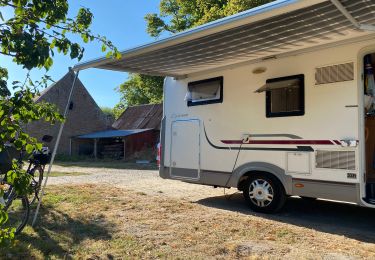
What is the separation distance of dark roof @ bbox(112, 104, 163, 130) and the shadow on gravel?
76.8ft

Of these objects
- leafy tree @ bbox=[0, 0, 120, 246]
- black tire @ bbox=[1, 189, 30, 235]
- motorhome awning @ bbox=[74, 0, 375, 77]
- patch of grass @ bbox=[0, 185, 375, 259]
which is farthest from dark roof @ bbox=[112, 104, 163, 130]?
leafy tree @ bbox=[0, 0, 120, 246]

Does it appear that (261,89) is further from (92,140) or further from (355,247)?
(92,140)

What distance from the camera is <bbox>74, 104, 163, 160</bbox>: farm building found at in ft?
99.0

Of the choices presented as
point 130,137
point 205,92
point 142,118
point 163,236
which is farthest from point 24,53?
point 142,118

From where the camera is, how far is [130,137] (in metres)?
30.2

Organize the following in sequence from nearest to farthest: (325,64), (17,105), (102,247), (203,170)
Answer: (17,105) → (102,247) → (325,64) → (203,170)

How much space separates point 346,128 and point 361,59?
1064 mm

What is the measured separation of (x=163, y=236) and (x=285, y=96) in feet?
10.6

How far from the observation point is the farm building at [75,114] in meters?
33.6

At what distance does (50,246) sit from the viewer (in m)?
5.07

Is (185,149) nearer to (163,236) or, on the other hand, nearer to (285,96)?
(285,96)

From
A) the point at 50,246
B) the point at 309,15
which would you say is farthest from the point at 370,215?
the point at 50,246

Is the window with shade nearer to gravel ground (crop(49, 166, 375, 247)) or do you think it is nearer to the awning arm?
the awning arm

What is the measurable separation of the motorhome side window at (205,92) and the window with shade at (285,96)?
1.01 meters
